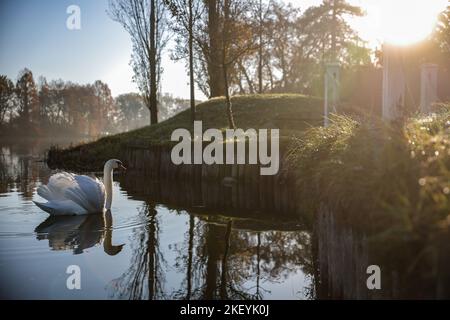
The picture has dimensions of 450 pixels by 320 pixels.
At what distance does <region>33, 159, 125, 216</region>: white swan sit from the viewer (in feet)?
30.7

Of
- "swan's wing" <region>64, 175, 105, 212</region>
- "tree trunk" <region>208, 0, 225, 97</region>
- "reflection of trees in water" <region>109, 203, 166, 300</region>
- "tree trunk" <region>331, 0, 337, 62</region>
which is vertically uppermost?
"tree trunk" <region>331, 0, 337, 62</region>

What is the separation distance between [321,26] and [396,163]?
39910 mm

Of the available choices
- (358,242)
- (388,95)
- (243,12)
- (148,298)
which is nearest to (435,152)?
(358,242)

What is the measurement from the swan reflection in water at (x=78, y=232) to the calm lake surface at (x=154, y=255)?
2cm

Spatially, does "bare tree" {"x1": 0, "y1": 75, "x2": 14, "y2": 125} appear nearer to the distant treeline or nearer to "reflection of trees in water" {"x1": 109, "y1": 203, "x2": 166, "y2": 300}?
the distant treeline

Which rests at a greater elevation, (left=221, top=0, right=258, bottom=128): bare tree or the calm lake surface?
(left=221, top=0, right=258, bottom=128): bare tree

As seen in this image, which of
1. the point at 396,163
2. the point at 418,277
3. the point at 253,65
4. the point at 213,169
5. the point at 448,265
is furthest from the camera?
the point at 253,65

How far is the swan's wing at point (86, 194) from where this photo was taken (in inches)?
374

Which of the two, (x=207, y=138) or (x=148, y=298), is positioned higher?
(x=207, y=138)

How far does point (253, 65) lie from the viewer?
4572 cm

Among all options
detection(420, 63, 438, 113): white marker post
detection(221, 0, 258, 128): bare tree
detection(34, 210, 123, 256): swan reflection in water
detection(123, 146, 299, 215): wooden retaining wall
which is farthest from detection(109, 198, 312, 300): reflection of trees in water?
detection(221, 0, 258, 128): bare tree

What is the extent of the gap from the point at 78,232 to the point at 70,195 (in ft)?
4.10

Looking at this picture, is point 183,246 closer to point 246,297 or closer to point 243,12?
point 246,297

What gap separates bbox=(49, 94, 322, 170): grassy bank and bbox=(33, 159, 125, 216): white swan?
36.4ft
